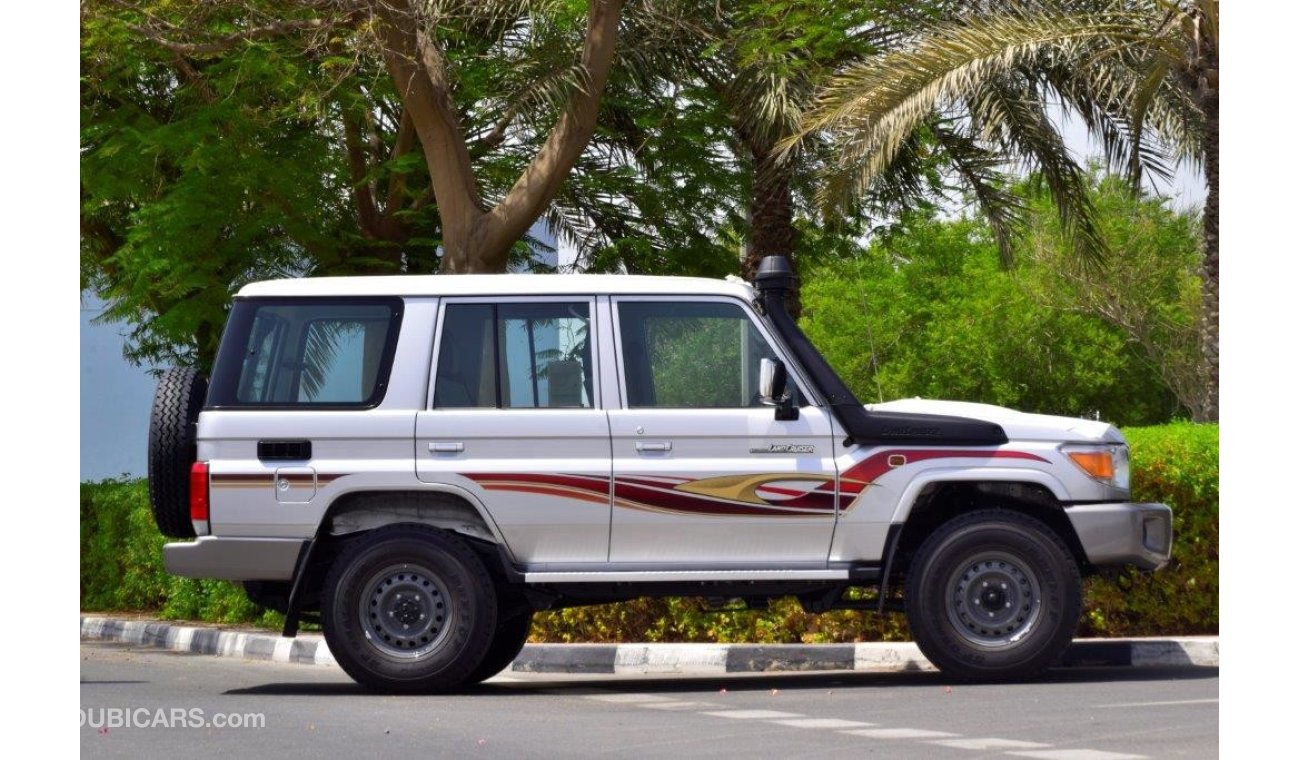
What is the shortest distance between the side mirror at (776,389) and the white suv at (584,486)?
1 centimetres

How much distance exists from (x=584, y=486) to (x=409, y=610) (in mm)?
1154

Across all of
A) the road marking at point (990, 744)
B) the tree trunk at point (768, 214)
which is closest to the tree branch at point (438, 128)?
the tree trunk at point (768, 214)

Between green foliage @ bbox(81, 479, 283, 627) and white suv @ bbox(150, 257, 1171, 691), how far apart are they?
20.3 ft

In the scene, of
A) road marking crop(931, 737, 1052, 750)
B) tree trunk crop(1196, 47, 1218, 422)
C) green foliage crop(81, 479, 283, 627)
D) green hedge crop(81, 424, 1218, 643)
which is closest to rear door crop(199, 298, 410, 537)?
green hedge crop(81, 424, 1218, 643)

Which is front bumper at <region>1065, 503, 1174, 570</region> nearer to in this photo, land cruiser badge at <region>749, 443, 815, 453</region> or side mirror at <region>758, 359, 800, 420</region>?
land cruiser badge at <region>749, 443, 815, 453</region>

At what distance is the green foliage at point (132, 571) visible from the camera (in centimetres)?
1647

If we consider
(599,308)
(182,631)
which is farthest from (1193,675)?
(182,631)

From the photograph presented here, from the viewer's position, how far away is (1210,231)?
18422 millimetres

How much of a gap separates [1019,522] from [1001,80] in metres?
9.71

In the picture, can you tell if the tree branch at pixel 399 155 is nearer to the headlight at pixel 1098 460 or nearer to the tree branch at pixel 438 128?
the tree branch at pixel 438 128

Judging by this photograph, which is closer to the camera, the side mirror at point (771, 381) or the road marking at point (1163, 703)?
the road marking at point (1163, 703)

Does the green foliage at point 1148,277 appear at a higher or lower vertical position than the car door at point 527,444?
higher

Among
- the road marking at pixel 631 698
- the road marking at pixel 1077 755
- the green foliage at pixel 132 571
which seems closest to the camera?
the road marking at pixel 1077 755

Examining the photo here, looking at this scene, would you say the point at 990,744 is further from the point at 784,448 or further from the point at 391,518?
the point at 391,518
